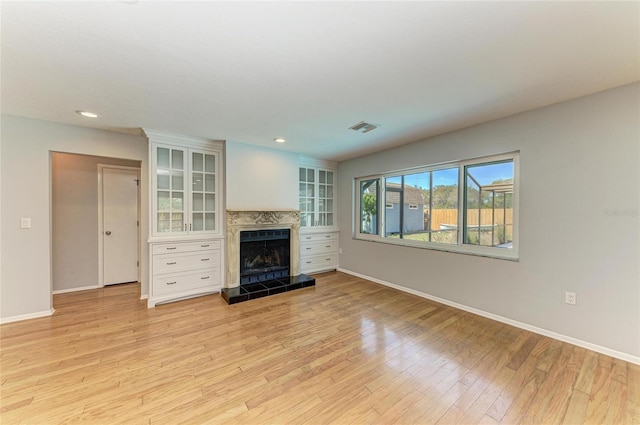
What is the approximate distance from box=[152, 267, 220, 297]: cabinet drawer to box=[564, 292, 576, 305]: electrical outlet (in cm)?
441

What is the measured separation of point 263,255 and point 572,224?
411 cm

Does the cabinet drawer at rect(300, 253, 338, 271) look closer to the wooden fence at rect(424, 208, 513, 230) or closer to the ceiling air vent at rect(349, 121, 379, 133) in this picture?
the wooden fence at rect(424, 208, 513, 230)

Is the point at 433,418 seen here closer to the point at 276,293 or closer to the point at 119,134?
the point at 276,293

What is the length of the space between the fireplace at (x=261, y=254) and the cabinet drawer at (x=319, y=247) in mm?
411

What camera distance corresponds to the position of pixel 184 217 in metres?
3.70

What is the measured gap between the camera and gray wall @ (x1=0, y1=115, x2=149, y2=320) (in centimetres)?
284

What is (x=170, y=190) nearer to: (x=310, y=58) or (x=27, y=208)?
(x=27, y=208)

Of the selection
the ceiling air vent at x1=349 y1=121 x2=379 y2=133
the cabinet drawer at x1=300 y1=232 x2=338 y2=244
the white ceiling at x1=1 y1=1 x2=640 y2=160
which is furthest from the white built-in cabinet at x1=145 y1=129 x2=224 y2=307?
the ceiling air vent at x1=349 y1=121 x2=379 y2=133

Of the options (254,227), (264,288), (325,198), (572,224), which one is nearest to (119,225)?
(254,227)

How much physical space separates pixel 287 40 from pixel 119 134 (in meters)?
3.29

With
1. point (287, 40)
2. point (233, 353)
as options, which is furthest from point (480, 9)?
point (233, 353)

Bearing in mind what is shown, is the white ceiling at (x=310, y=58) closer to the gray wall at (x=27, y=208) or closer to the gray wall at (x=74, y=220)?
the gray wall at (x=27, y=208)

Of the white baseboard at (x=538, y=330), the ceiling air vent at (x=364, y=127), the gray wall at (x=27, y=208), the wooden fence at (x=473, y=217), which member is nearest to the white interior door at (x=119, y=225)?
the gray wall at (x=27, y=208)

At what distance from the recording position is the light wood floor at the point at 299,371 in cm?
160
